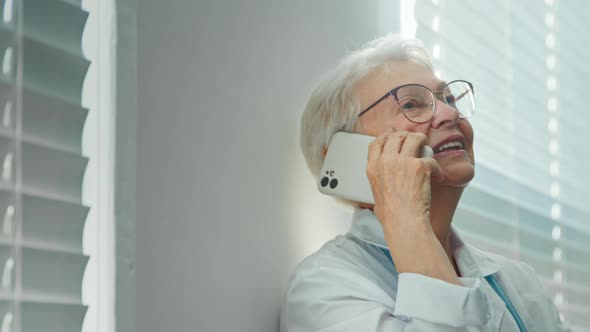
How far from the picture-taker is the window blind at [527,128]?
211 centimetres

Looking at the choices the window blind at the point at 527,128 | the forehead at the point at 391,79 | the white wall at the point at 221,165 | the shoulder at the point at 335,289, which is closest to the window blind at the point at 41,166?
the white wall at the point at 221,165

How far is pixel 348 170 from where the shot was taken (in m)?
1.45

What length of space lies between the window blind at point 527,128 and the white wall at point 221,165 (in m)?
0.65

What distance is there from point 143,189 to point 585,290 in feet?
6.63

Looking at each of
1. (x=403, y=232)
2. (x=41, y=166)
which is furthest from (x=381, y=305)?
(x=41, y=166)

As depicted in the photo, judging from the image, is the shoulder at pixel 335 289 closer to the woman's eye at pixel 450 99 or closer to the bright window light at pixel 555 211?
the woman's eye at pixel 450 99

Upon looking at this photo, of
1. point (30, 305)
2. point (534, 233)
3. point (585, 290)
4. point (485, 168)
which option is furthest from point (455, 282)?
point (585, 290)

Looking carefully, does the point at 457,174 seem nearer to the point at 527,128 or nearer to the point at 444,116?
the point at 444,116

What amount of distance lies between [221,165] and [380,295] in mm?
372

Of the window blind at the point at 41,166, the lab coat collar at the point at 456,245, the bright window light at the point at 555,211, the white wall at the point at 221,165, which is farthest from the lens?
the bright window light at the point at 555,211

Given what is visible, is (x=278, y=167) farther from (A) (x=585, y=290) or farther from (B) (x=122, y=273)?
(A) (x=585, y=290)

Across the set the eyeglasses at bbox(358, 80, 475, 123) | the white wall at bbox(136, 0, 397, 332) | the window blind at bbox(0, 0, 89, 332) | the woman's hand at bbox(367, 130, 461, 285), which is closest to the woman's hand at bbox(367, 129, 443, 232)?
the woman's hand at bbox(367, 130, 461, 285)

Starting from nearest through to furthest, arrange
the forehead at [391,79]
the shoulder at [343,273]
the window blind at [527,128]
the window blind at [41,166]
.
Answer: the window blind at [41,166] < the shoulder at [343,273] < the forehead at [391,79] < the window blind at [527,128]

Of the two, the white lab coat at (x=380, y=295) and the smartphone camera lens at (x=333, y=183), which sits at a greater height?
the smartphone camera lens at (x=333, y=183)
